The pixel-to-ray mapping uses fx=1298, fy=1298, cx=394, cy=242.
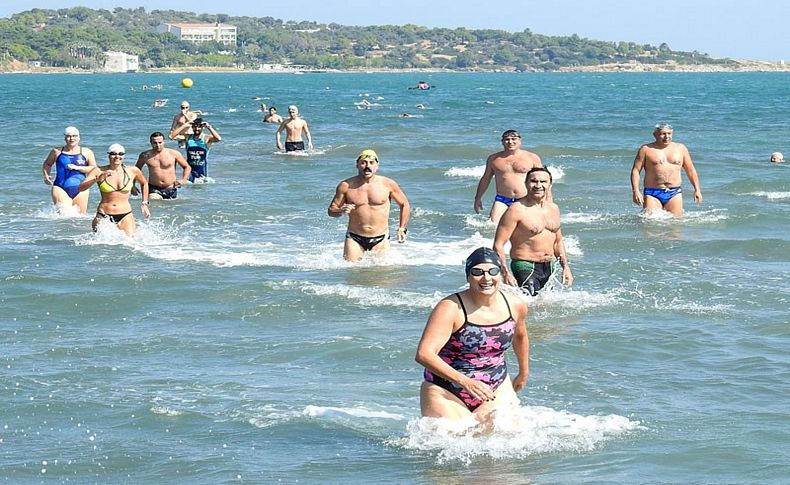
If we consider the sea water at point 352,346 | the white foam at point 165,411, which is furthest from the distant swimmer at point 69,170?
the white foam at point 165,411

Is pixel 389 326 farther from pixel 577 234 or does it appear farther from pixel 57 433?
pixel 577 234

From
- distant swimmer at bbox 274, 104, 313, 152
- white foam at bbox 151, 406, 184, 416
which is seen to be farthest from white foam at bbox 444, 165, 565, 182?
white foam at bbox 151, 406, 184, 416

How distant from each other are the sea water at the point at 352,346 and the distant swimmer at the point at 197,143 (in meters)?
0.48

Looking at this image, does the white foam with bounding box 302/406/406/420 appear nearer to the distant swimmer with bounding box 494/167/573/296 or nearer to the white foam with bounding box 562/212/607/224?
the distant swimmer with bounding box 494/167/573/296

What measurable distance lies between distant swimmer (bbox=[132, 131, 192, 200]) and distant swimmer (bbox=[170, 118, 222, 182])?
1.86 m

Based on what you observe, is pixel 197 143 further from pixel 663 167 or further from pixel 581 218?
pixel 663 167

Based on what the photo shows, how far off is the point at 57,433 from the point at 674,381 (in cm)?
423

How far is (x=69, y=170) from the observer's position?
16453mm

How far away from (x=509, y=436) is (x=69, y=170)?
34.5 feet

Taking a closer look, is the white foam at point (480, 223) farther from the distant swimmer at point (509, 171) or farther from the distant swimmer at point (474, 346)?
the distant swimmer at point (474, 346)

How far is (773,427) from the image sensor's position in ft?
26.3

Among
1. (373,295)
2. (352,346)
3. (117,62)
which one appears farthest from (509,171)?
(117,62)

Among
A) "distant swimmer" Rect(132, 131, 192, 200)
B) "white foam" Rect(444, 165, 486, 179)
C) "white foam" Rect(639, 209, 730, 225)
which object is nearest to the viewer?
"white foam" Rect(639, 209, 730, 225)

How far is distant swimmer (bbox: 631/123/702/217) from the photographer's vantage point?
1560cm
